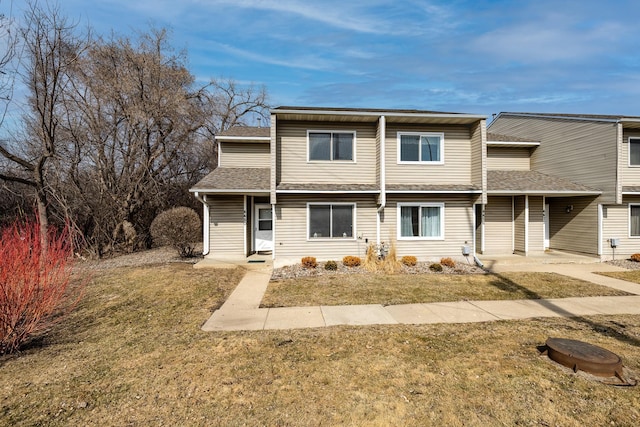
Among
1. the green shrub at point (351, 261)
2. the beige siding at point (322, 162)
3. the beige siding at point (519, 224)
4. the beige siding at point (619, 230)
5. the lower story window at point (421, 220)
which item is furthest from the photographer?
the beige siding at point (519, 224)

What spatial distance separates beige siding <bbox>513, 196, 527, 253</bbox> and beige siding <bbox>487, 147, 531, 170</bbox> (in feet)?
7.38

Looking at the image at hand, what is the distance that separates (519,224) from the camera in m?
13.5

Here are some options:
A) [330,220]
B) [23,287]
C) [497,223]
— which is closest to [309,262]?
[330,220]

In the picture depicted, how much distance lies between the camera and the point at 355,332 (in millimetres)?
5559

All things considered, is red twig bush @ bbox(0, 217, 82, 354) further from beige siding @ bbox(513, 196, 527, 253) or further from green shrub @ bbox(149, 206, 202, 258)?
beige siding @ bbox(513, 196, 527, 253)

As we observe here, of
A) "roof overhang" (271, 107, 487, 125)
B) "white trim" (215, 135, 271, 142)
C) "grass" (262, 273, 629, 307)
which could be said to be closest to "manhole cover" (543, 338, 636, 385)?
"grass" (262, 273, 629, 307)

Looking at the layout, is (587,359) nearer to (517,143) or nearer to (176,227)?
(176,227)

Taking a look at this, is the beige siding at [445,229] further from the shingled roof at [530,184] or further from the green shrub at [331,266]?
the green shrub at [331,266]

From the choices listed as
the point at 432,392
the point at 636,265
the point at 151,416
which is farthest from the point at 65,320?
the point at 636,265

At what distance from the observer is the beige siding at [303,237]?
11703 millimetres

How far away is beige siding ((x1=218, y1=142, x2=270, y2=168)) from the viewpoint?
14.5 m

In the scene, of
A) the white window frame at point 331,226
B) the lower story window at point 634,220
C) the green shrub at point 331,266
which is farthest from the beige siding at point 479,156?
the lower story window at point 634,220

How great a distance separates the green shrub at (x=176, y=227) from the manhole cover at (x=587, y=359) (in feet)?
39.9

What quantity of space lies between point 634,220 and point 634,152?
2.91 meters
